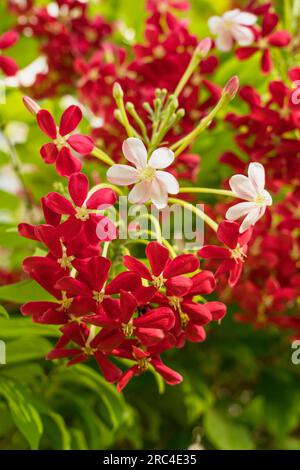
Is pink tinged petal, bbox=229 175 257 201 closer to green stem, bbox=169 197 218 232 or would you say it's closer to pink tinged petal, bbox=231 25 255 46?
green stem, bbox=169 197 218 232

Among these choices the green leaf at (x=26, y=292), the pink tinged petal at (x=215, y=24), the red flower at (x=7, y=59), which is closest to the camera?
the green leaf at (x=26, y=292)

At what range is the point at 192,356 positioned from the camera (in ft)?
4.13

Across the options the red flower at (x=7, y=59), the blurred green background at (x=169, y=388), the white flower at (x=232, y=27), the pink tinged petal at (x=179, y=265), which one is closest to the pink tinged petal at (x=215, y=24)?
the white flower at (x=232, y=27)

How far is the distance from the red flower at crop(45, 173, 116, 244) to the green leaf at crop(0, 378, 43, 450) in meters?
A: 0.29

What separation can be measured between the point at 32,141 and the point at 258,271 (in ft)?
1.69

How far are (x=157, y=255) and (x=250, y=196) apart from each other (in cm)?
11

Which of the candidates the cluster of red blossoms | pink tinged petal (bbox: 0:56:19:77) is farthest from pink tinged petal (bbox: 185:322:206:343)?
pink tinged petal (bbox: 0:56:19:77)

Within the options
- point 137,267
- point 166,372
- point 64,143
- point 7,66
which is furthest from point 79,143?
point 7,66

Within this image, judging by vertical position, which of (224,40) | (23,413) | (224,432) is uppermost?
(224,40)

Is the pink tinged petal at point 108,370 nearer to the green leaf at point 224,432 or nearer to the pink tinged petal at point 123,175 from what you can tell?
the pink tinged petal at point 123,175

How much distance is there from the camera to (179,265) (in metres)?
0.68

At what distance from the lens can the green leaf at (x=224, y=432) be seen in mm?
1174

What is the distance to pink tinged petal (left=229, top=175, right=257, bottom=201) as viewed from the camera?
688 millimetres

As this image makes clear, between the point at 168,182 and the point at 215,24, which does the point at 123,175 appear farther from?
the point at 215,24
